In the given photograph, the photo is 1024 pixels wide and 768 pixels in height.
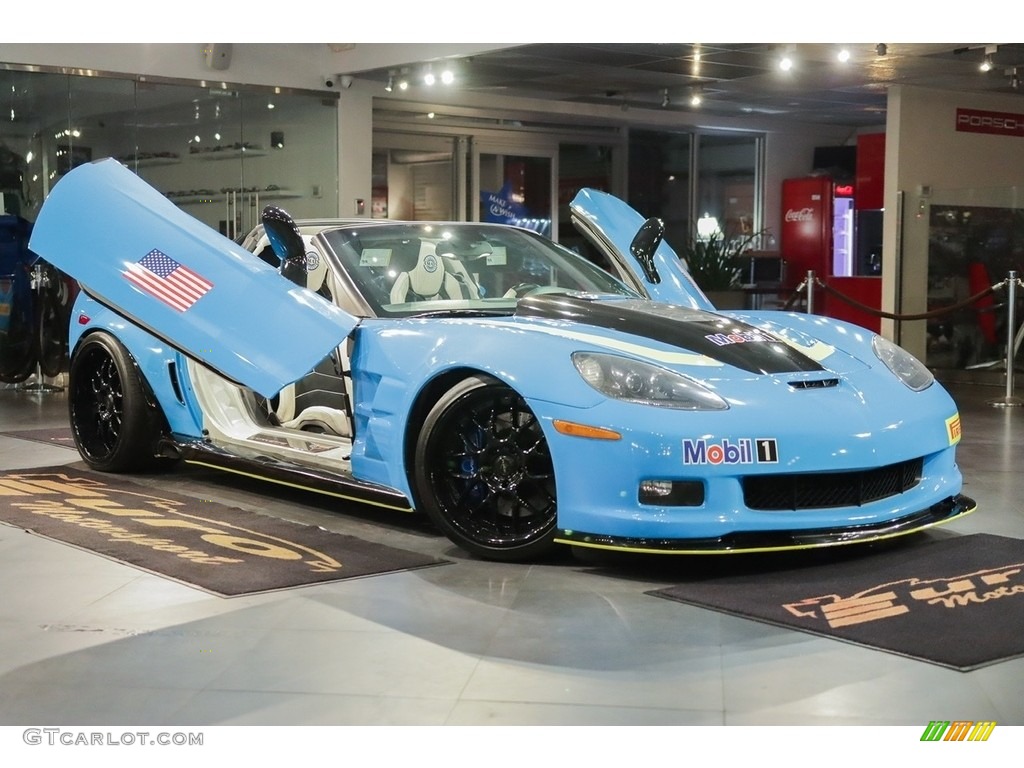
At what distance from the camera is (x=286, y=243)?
4.82 meters

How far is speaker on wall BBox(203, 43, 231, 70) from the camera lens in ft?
39.3

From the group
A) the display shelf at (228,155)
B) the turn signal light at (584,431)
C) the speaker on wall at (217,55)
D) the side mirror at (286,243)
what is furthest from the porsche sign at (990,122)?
the turn signal light at (584,431)

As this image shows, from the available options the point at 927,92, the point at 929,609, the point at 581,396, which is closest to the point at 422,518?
the point at 581,396

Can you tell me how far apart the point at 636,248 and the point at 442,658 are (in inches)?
110

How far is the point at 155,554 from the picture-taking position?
14.4 feet

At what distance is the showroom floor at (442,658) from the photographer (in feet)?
9.39

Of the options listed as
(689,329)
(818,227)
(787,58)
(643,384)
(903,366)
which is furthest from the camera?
(818,227)

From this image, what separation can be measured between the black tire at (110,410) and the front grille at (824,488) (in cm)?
297

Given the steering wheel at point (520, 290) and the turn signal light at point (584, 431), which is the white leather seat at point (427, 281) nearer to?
the steering wheel at point (520, 290)

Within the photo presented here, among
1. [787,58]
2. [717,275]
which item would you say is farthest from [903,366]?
[717,275]

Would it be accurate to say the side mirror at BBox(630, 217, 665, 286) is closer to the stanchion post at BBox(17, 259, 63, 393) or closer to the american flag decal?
the american flag decal

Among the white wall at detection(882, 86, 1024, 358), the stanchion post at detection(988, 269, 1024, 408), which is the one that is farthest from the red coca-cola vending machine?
the stanchion post at detection(988, 269, 1024, 408)

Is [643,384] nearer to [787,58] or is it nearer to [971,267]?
[787,58]
